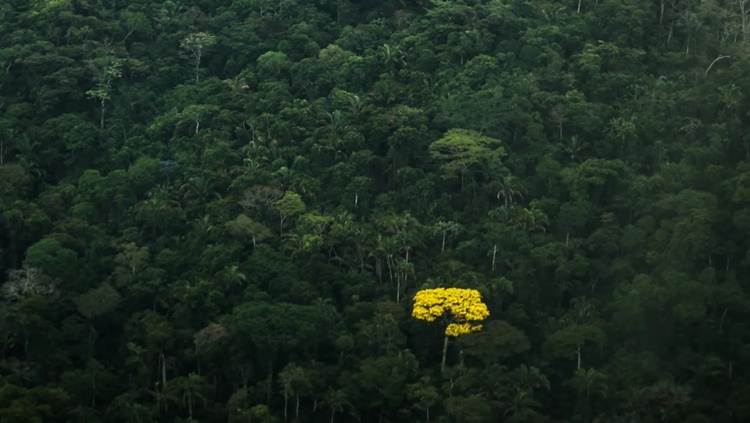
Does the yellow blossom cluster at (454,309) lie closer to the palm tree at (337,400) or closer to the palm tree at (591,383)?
the palm tree at (591,383)

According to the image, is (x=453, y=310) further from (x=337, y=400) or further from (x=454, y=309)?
(x=337, y=400)

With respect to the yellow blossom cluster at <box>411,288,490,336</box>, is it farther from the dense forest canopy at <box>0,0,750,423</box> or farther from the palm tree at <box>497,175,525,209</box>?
the palm tree at <box>497,175,525,209</box>

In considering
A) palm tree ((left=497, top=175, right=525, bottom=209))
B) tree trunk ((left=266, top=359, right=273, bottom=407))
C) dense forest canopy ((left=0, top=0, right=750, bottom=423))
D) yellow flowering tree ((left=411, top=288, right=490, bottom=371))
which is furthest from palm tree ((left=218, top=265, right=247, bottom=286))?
palm tree ((left=497, top=175, right=525, bottom=209))

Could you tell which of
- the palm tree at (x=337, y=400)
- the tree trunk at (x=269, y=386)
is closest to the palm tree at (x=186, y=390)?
the tree trunk at (x=269, y=386)

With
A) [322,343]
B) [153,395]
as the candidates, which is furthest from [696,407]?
[153,395]

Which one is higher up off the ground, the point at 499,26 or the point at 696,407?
the point at 499,26

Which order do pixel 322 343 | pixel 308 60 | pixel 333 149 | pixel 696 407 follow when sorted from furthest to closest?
1. pixel 308 60
2. pixel 333 149
3. pixel 322 343
4. pixel 696 407

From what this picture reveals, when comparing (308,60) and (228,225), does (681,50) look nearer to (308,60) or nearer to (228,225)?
(308,60)

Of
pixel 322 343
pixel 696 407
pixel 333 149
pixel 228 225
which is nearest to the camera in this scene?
pixel 696 407
